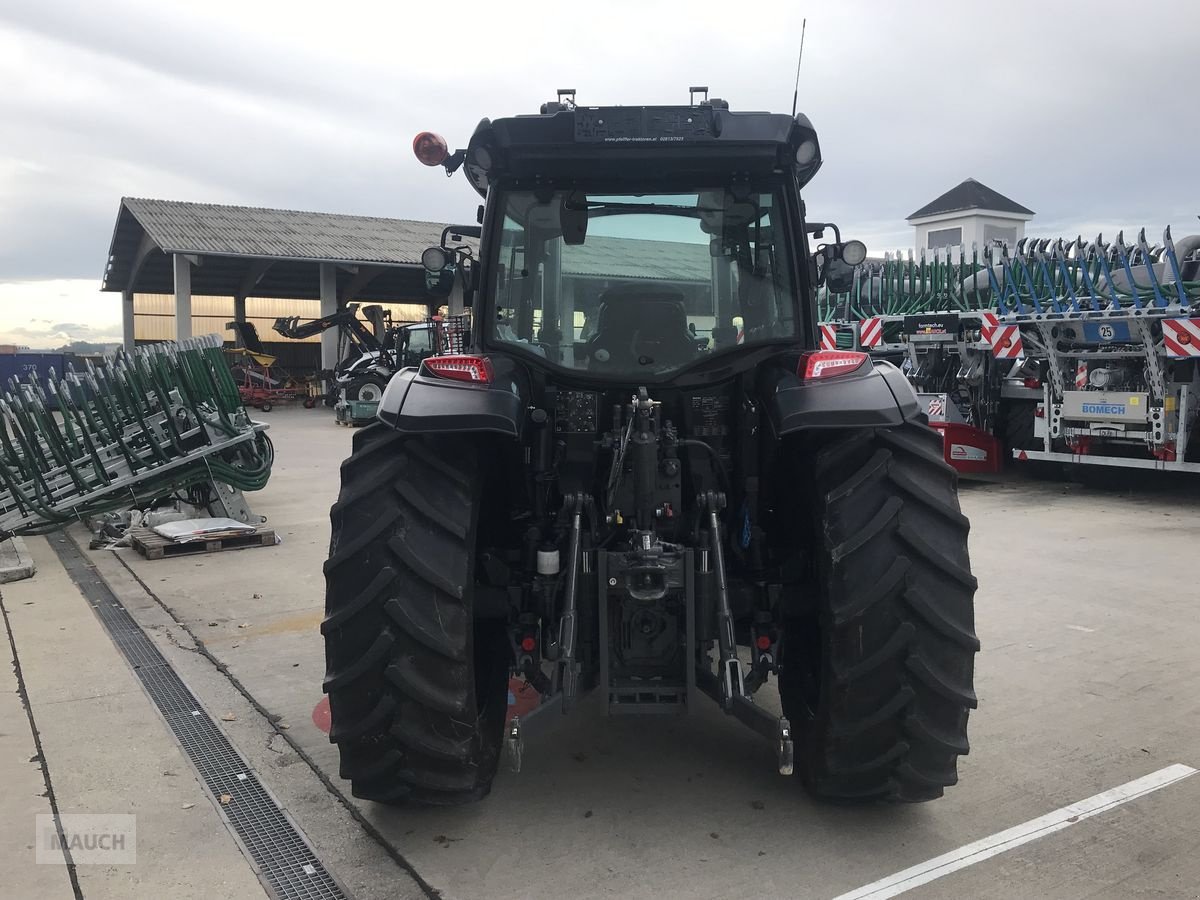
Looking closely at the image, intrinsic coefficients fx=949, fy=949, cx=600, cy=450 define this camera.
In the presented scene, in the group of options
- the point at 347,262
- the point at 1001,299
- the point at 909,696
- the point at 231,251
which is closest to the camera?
the point at 909,696

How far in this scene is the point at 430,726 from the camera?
2.79 meters

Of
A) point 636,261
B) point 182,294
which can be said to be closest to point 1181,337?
point 636,261

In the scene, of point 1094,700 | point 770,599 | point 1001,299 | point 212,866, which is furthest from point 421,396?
point 1001,299

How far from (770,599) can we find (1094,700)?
6.29ft

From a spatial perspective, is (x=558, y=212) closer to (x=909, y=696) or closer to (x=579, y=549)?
(x=579, y=549)

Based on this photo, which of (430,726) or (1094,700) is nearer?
(430,726)

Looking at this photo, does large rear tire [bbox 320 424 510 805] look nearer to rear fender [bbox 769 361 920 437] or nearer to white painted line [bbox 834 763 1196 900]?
rear fender [bbox 769 361 920 437]

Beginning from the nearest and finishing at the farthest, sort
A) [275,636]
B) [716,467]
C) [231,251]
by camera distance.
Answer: [716,467] → [275,636] → [231,251]

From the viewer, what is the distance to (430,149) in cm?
335

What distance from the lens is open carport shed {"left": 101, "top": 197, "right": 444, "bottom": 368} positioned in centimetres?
2417

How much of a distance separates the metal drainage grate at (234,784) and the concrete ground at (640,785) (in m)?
0.05

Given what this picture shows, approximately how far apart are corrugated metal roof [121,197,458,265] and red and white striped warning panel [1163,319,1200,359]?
18.8 m

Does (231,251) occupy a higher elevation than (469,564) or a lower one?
higher

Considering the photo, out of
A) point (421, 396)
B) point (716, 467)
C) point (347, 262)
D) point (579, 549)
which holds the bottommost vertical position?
point (579, 549)
